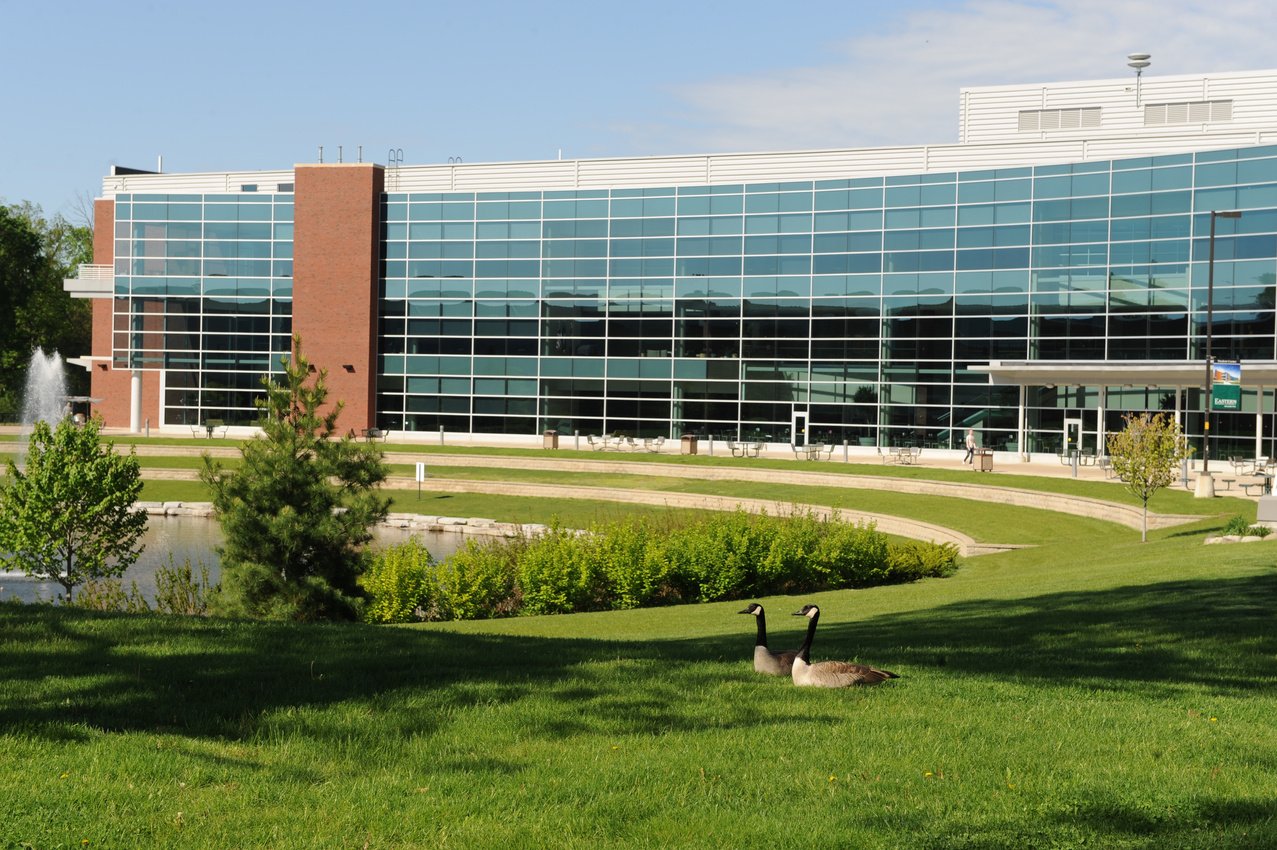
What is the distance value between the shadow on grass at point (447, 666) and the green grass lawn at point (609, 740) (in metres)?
0.04

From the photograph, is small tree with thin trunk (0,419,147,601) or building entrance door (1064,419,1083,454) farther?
building entrance door (1064,419,1083,454)

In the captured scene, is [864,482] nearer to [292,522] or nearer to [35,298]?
[292,522]

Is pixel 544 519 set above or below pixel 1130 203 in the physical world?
below

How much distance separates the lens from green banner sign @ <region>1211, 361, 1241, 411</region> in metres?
39.7

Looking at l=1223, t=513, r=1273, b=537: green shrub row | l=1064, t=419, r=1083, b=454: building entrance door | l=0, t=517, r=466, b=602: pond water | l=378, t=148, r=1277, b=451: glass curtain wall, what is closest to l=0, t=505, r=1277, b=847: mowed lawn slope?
l=1223, t=513, r=1273, b=537: green shrub row

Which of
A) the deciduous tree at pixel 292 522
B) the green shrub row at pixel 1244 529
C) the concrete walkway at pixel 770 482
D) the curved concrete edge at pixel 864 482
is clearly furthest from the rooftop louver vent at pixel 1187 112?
the deciduous tree at pixel 292 522

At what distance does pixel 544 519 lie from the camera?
42156 mm

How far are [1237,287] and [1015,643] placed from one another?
42379mm

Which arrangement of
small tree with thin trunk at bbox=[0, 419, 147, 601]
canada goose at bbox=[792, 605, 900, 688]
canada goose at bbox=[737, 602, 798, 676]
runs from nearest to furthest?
canada goose at bbox=[792, 605, 900, 688] → canada goose at bbox=[737, 602, 798, 676] → small tree with thin trunk at bbox=[0, 419, 147, 601]

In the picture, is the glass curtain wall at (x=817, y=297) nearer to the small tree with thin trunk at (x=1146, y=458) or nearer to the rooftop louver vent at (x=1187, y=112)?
the rooftop louver vent at (x=1187, y=112)

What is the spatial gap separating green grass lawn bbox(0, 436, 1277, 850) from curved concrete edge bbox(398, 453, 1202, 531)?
74.8 ft

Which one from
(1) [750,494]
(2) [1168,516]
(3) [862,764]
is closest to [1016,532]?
(2) [1168,516]

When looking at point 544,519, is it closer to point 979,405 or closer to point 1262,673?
point 979,405

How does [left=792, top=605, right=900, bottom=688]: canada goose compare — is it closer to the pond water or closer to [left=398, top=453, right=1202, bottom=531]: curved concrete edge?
the pond water
